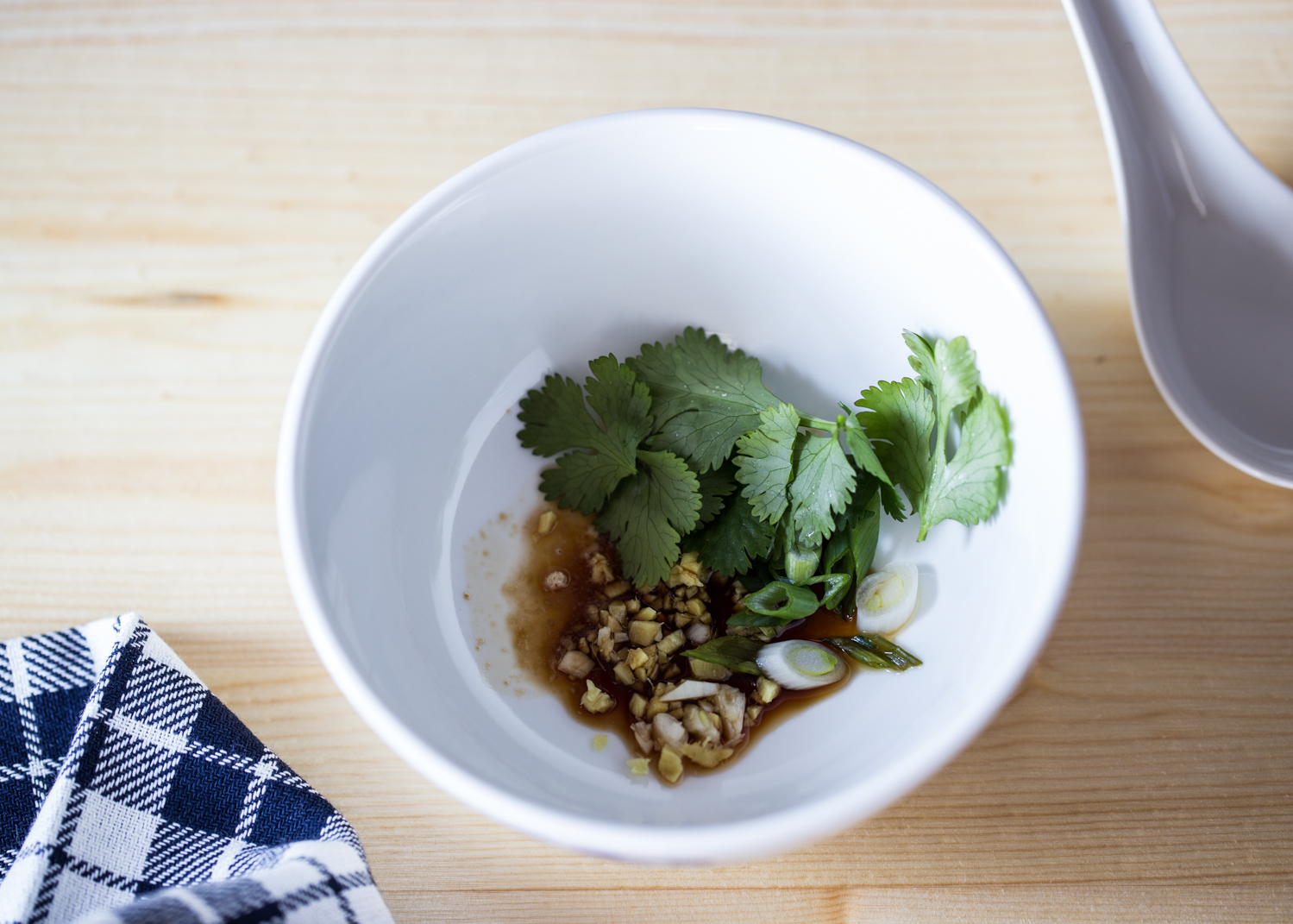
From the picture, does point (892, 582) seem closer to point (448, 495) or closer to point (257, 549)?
point (448, 495)

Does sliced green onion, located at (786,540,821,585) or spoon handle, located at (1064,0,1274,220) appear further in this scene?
spoon handle, located at (1064,0,1274,220)

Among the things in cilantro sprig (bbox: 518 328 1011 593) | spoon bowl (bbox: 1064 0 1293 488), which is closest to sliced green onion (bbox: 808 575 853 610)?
cilantro sprig (bbox: 518 328 1011 593)

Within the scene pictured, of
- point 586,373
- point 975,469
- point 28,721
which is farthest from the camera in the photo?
point 586,373

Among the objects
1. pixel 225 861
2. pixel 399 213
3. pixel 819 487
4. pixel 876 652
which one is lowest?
pixel 225 861

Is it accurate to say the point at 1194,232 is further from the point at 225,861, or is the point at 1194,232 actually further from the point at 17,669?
the point at 17,669

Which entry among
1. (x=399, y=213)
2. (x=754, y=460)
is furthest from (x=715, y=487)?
(x=399, y=213)

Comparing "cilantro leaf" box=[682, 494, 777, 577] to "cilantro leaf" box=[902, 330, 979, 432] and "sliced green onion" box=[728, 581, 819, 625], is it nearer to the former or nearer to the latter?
"sliced green onion" box=[728, 581, 819, 625]

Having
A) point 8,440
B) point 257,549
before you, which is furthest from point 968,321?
point 8,440
